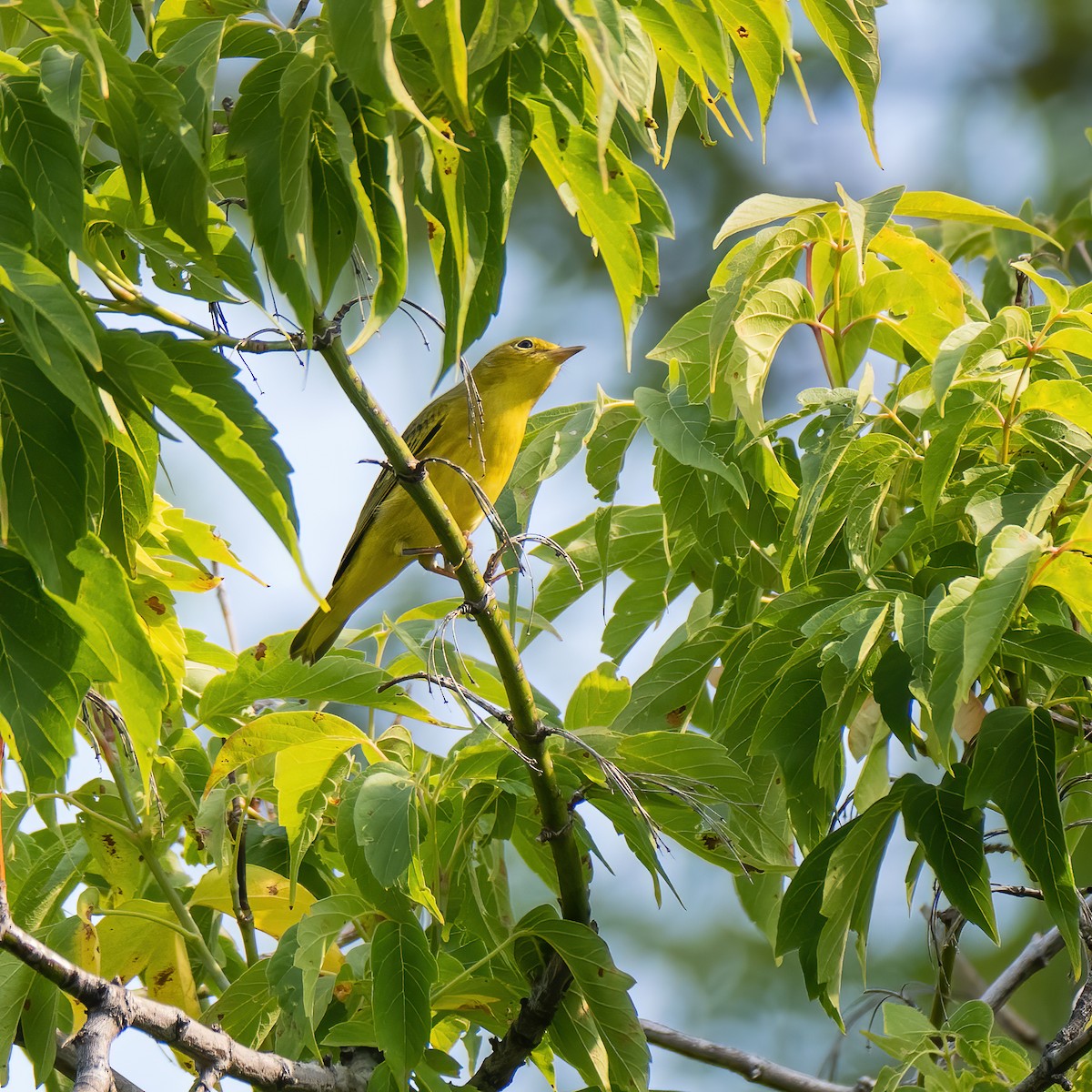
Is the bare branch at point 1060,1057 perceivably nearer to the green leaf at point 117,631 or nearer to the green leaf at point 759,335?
the green leaf at point 759,335

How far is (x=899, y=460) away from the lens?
2.76 m

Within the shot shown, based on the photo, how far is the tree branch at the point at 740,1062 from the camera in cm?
357

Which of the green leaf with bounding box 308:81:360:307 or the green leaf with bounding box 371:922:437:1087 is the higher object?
the green leaf with bounding box 308:81:360:307

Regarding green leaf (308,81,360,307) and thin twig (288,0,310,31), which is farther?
thin twig (288,0,310,31)

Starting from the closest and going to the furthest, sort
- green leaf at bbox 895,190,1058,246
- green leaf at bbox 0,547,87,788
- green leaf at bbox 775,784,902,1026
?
green leaf at bbox 0,547,87,788, green leaf at bbox 775,784,902,1026, green leaf at bbox 895,190,1058,246

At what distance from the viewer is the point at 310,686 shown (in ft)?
9.27

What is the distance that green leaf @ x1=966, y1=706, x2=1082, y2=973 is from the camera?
2.37m

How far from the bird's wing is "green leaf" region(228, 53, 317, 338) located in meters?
3.52

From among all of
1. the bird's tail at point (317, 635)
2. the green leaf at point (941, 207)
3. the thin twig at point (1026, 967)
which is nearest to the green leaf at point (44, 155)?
the green leaf at point (941, 207)

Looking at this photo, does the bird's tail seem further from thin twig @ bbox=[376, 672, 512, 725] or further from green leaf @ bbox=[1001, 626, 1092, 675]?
green leaf @ bbox=[1001, 626, 1092, 675]

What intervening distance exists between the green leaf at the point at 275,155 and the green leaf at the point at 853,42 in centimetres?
95

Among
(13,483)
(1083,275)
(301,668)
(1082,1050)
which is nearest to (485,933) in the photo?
(301,668)

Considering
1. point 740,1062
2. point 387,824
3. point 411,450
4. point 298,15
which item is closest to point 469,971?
point 387,824

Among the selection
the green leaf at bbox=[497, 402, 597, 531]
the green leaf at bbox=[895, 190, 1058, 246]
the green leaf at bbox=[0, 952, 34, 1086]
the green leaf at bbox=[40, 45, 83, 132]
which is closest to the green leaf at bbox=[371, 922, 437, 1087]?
the green leaf at bbox=[0, 952, 34, 1086]
